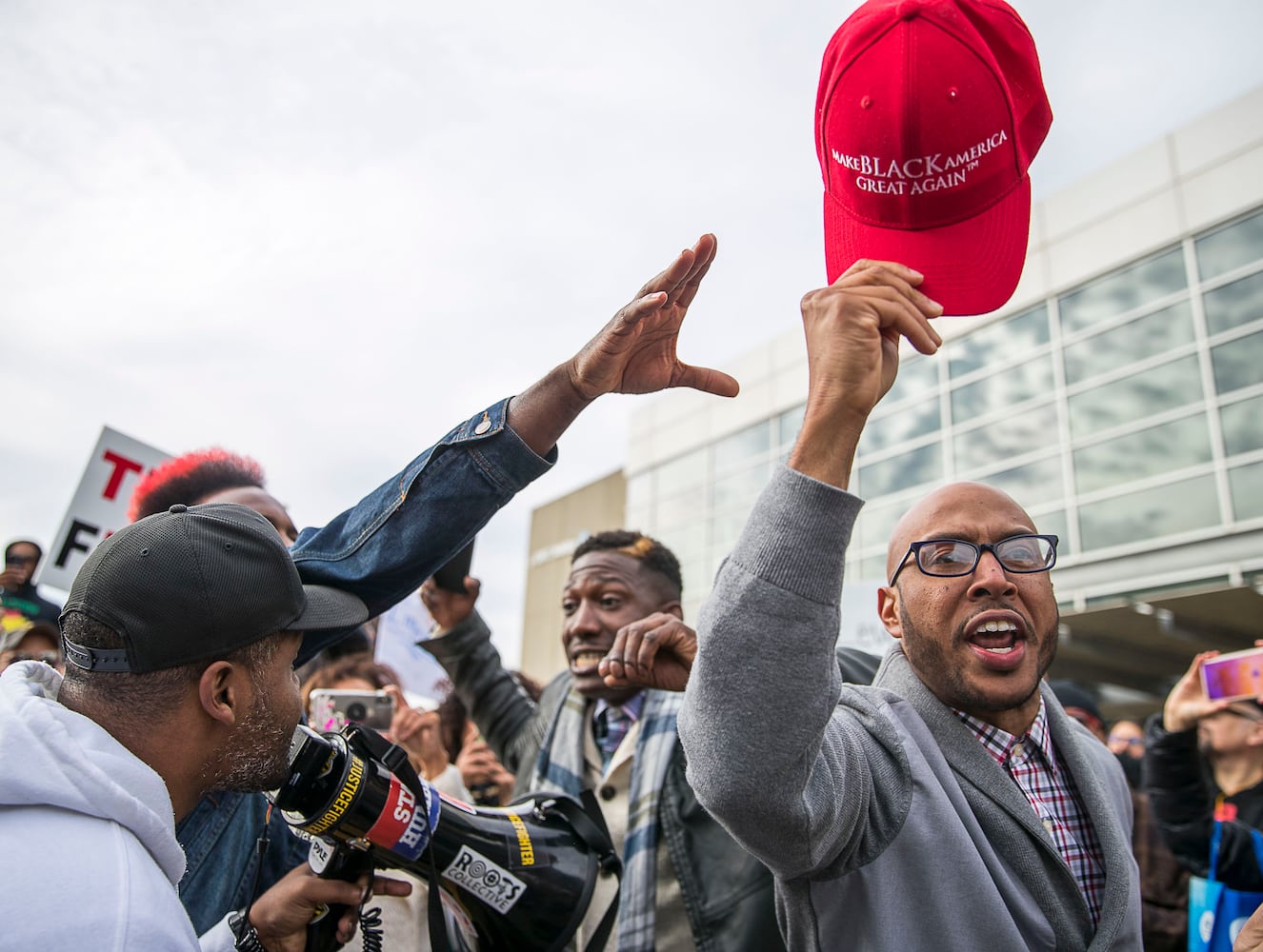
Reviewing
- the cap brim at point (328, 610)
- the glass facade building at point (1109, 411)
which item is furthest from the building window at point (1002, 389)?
the cap brim at point (328, 610)

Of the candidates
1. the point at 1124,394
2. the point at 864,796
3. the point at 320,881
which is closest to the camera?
the point at 864,796

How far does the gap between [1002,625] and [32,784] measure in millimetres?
1650

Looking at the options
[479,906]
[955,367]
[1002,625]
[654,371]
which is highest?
[955,367]

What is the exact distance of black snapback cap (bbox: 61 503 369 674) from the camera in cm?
149

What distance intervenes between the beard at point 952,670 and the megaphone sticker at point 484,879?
0.90 m

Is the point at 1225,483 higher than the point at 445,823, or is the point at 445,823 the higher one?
the point at 1225,483

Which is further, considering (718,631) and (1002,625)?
(1002,625)

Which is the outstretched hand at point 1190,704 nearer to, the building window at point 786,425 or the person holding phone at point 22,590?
the person holding phone at point 22,590

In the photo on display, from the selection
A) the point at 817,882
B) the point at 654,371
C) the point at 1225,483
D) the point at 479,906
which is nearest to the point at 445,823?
the point at 479,906

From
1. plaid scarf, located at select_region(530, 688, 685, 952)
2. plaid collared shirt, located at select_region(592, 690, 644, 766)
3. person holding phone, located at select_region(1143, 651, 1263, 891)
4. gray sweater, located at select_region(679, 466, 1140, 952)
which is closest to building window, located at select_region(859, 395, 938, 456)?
person holding phone, located at select_region(1143, 651, 1263, 891)

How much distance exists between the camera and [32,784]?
1237mm

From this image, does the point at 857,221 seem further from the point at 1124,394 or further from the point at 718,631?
the point at 1124,394

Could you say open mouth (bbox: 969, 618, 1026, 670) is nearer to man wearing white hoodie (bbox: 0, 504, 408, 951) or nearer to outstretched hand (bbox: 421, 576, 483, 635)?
man wearing white hoodie (bbox: 0, 504, 408, 951)

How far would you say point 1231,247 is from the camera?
13531 millimetres
